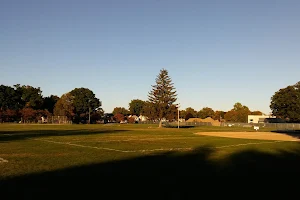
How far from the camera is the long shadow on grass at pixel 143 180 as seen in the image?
353 inches

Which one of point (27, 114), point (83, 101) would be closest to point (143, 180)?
point (27, 114)

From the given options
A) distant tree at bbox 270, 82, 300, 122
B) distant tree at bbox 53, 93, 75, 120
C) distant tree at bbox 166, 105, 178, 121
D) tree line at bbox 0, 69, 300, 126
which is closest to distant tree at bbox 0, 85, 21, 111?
tree line at bbox 0, 69, 300, 126

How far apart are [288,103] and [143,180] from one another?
4216 inches

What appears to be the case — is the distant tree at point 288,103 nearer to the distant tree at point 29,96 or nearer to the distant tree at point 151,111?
the distant tree at point 151,111

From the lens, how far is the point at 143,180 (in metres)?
A: 11.1

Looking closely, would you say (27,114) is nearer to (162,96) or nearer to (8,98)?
(8,98)

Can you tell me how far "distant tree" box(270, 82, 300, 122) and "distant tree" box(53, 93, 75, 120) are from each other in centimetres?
8906

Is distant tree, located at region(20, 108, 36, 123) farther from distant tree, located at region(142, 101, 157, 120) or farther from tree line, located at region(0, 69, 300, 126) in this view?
distant tree, located at region(142, 101, 157, 120)

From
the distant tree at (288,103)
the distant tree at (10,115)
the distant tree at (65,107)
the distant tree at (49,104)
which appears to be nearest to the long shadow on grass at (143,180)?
the distant tree at (288,103)

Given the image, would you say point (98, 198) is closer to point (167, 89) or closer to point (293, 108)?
point (167, 89)

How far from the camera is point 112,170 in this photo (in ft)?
43.5

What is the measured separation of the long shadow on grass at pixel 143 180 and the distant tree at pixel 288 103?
312ft

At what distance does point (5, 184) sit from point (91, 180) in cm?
272

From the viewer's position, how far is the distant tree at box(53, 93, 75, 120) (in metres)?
144
